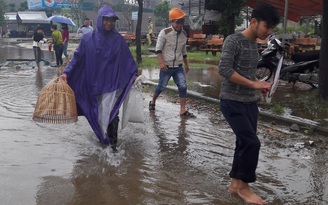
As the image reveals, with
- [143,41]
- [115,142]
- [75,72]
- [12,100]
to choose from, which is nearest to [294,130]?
[115,142]

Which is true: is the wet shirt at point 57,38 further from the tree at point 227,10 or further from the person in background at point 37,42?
the tree at point 227,10

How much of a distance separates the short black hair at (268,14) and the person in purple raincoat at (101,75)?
6.51 feet

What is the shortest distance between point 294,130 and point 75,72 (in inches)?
134

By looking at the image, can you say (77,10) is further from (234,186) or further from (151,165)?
(234,186)

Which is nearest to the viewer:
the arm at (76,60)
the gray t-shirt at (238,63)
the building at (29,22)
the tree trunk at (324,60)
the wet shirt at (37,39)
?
the gray t-shirt at (238,63)

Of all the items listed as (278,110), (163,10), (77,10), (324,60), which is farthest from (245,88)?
(163,10)

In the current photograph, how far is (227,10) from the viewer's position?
2034 cm

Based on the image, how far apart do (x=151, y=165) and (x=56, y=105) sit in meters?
1.27

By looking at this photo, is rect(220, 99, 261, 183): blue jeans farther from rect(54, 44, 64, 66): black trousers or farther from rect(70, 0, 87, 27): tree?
rect(70, 0, 87, 27): tree

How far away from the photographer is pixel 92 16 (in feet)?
207

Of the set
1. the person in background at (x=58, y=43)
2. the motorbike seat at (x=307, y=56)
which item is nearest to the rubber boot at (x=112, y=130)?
the motorbike seat at (x=307, y=56)

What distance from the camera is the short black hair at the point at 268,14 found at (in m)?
3.27

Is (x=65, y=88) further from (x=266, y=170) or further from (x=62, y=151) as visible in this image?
(x=266, y=170)

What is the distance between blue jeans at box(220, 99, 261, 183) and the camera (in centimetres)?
346
